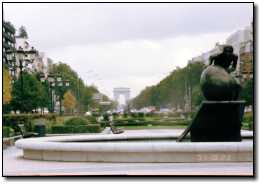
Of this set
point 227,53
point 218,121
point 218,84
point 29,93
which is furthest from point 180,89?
point 218,84

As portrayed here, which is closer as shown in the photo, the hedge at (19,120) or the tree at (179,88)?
the hedge at (19,120)

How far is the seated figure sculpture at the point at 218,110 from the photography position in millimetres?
16766

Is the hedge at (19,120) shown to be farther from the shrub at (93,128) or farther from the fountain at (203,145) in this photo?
the fountain at (203,145)

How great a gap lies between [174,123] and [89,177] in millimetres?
38607

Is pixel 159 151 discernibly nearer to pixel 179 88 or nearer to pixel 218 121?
pixel 218 121

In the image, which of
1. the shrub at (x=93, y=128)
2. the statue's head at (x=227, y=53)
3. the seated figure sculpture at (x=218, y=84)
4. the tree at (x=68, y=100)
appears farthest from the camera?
the tree at (x=68, y=100)

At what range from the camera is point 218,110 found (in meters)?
16.8

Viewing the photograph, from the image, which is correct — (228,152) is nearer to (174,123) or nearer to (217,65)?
(217,65)

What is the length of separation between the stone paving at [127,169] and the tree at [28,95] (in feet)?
65.1

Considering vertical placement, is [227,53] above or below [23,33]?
below

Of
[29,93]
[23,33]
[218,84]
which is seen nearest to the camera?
[218,84]

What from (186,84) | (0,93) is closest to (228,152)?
(0,93)

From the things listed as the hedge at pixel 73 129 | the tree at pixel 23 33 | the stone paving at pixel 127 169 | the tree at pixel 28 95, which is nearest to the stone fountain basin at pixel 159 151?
the stone paving at pixel 127 169

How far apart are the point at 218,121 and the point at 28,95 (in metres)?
28.0
